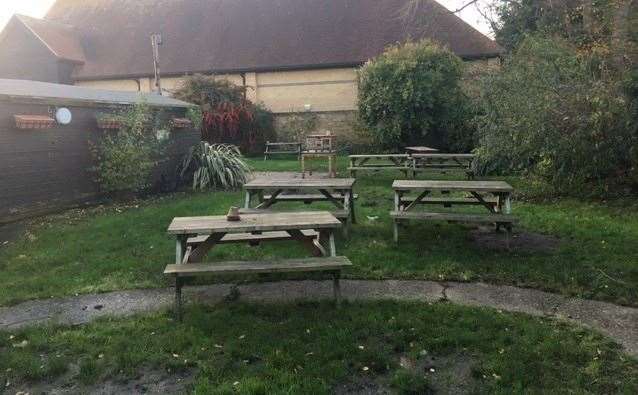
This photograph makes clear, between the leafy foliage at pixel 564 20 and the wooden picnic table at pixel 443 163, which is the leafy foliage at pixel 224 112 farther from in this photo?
the leafy foliage at pixel 564 20

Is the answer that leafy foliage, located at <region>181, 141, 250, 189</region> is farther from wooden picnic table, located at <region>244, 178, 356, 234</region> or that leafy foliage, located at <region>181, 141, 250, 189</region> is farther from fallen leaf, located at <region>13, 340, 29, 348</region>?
fallen leaf, located at <region>13, 340, 29, 348</region>

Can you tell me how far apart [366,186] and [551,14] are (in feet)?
29.6

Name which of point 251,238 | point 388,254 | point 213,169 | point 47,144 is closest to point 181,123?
point 213,169

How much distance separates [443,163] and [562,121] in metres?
4.23

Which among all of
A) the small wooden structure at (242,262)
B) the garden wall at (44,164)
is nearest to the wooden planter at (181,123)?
the garden wall at (44,164)

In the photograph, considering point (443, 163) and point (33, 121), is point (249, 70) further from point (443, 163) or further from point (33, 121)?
point (33, 121)

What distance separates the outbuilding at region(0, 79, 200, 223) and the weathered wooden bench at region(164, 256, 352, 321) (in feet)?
16.3

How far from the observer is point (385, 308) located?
4379 millimetres

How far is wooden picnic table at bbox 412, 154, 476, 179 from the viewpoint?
1159cm

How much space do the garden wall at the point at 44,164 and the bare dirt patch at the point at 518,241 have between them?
21.9 feet

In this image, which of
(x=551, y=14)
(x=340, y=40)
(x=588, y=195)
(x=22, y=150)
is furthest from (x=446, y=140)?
(x=22, y=150)

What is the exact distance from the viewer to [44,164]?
8.56 metres

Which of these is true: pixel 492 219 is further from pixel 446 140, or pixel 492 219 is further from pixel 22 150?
pixel 446 140

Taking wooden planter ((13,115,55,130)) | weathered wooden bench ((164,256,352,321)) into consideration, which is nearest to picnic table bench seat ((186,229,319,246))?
weathered wooden bench ((164,256,352,321))
